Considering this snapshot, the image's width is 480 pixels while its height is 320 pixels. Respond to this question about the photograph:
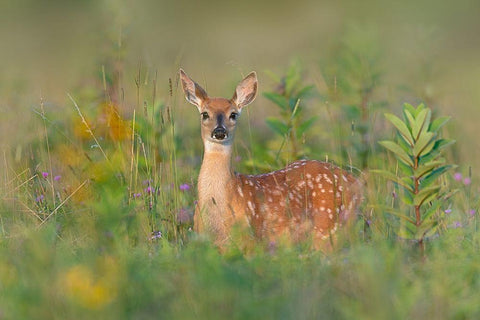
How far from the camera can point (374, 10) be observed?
25.0 meters

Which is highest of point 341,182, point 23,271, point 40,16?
point 40,16

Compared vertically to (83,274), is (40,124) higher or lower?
higher

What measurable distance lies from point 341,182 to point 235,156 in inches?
66.0

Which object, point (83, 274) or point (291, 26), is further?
point (291, 26)

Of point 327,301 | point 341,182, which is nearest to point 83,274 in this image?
point 327,301

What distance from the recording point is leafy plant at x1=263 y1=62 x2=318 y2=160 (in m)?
7.36

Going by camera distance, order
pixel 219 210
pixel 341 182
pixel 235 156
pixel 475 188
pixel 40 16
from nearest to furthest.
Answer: pixel 219 210 < pixel 341 182 < pixel 475 188 < pixel 235 156 < pixel 40 16

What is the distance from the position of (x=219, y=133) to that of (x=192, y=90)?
0.63 m

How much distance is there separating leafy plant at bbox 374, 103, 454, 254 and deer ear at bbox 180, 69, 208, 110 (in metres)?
1.84

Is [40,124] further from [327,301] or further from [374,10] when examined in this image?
[374,10]

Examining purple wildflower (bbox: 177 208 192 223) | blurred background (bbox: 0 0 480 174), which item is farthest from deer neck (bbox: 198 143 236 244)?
blurred background (bbox: 0 0 480 174)

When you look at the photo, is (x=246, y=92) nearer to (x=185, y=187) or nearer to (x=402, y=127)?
(x=185, y=187)

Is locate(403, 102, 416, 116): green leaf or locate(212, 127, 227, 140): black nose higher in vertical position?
locate(403, 102, 416, 116): green leaf

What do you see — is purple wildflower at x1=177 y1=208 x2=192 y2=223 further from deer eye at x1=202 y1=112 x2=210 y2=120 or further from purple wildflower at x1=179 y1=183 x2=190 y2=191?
deer eye at x1=202 y1=112 x2=210 y2=120
